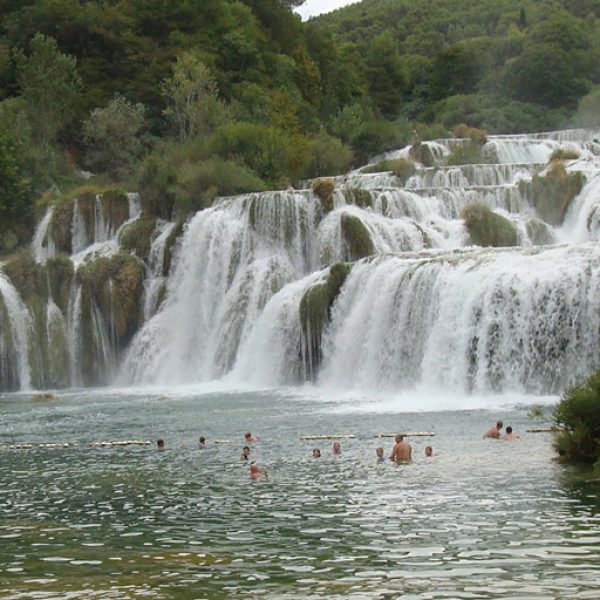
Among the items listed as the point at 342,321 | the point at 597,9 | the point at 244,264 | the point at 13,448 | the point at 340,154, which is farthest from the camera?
the point at 597,9

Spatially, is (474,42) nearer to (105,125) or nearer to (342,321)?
(105,125)

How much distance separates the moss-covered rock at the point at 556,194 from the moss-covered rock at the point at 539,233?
→ 239cm

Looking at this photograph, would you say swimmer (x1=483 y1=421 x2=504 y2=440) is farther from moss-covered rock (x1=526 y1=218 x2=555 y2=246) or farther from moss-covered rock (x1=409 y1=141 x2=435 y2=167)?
moss-covered rock (x1=409 y1=141 x2=435 y2=167)

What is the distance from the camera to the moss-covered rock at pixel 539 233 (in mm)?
47406

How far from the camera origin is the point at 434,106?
9038 cm

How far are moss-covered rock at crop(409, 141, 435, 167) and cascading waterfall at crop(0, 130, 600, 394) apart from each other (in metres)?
6.64

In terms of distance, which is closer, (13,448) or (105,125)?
(13,448)

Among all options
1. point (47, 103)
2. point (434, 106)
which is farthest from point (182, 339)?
point (434, 106)

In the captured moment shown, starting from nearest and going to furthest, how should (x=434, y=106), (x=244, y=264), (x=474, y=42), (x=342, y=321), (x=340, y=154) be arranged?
(x=342, y=321)
(x=244, y=264)
(x=340, y=154)
(x=434, y=106)
(x=474, y=42)

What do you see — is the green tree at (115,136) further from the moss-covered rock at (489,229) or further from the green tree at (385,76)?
the green tree at (385,76)

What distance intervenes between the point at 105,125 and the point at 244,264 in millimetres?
23181

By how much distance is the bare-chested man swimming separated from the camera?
23609 mm

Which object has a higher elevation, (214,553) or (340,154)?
(340,154)

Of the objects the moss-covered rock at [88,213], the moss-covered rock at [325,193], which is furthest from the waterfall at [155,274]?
the moss-covered rock at [325,193]
